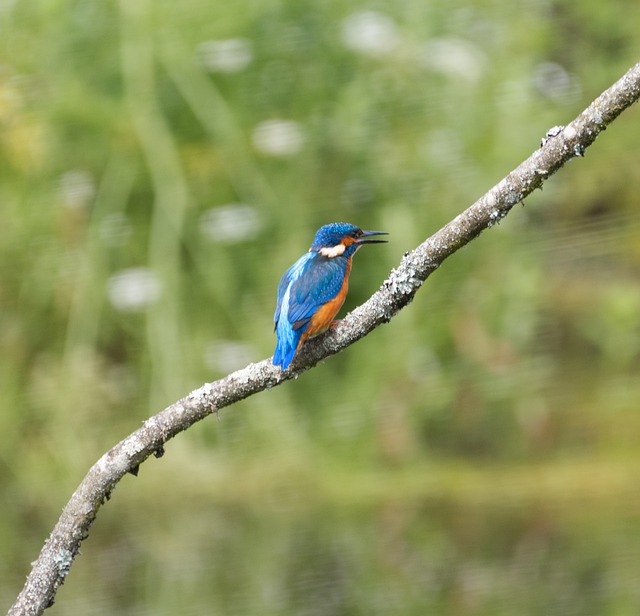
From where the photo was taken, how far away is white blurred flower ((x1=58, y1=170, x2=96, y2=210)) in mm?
3631

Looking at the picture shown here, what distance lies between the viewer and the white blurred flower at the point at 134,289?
3352mm

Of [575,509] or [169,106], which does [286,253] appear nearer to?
[169,106]

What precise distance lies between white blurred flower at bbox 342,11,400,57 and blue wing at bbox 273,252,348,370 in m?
2.04

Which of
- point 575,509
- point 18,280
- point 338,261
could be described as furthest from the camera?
point 18,280

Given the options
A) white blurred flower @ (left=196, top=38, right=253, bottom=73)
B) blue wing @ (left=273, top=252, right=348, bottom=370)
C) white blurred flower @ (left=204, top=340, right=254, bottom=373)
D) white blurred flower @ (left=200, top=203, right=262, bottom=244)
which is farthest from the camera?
white blurred flower @ (left=196, top=38, right=253, bottom=73)

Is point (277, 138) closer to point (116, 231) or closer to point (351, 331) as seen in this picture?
point (116, 231)

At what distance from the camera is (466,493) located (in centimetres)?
339

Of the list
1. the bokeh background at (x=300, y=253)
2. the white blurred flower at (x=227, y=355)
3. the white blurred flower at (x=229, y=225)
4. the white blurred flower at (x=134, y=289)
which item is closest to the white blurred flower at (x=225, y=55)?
the bokeh background at (x=300, y=253)

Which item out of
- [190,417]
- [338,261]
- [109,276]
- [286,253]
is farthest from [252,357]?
[190,417]

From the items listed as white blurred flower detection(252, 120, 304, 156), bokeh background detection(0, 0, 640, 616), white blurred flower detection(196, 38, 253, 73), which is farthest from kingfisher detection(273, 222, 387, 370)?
white blurred flower detection(196, 38, 253, 73)

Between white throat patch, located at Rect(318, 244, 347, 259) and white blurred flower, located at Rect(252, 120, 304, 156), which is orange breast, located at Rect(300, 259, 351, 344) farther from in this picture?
white blurred flower, located at Rect(252, 120, 304, 156)

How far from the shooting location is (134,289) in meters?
3.40

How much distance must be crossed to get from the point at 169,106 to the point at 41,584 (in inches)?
105

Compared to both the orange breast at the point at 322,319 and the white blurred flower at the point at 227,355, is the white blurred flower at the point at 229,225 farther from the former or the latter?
the orange breast at the point at 322,319
